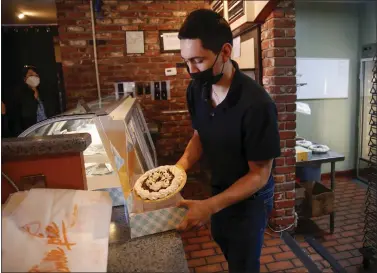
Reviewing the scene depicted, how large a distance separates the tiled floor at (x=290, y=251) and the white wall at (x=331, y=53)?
115 centimetres

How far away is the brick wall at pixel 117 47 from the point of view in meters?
4.05

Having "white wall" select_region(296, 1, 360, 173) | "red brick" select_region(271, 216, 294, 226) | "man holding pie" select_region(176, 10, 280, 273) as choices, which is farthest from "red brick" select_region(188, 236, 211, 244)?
"white wall" select_region(296, 1, 360, 173)

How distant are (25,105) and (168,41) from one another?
2.13 metres

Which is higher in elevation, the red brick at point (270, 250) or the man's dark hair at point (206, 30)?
the man's dark hair at point (206, 30)

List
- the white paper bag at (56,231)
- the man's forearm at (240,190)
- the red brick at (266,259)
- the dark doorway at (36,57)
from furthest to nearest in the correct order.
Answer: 1. the dark doorway at (36,57)
2. the red brick at (266,259)
3. the man's forearm at (240,190)
4. the white paper bag at (56,231)

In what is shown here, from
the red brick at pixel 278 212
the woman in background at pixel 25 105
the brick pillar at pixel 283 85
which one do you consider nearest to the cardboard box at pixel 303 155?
the brick pillar at pixel 283 85

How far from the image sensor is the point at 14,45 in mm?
4688

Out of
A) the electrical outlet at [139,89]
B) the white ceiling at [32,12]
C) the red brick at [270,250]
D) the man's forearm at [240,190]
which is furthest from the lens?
the electrical outlet at [139,89]

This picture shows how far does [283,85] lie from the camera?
8.71ft

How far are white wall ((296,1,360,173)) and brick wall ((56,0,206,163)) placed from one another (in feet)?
4.99

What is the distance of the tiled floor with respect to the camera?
2.47m

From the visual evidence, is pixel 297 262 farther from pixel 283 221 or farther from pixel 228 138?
pixel 228 138

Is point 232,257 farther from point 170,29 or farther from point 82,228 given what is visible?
point 170,29

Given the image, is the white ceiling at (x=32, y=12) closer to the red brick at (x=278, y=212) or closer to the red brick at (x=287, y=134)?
the red brick at (x=287, y=134)
